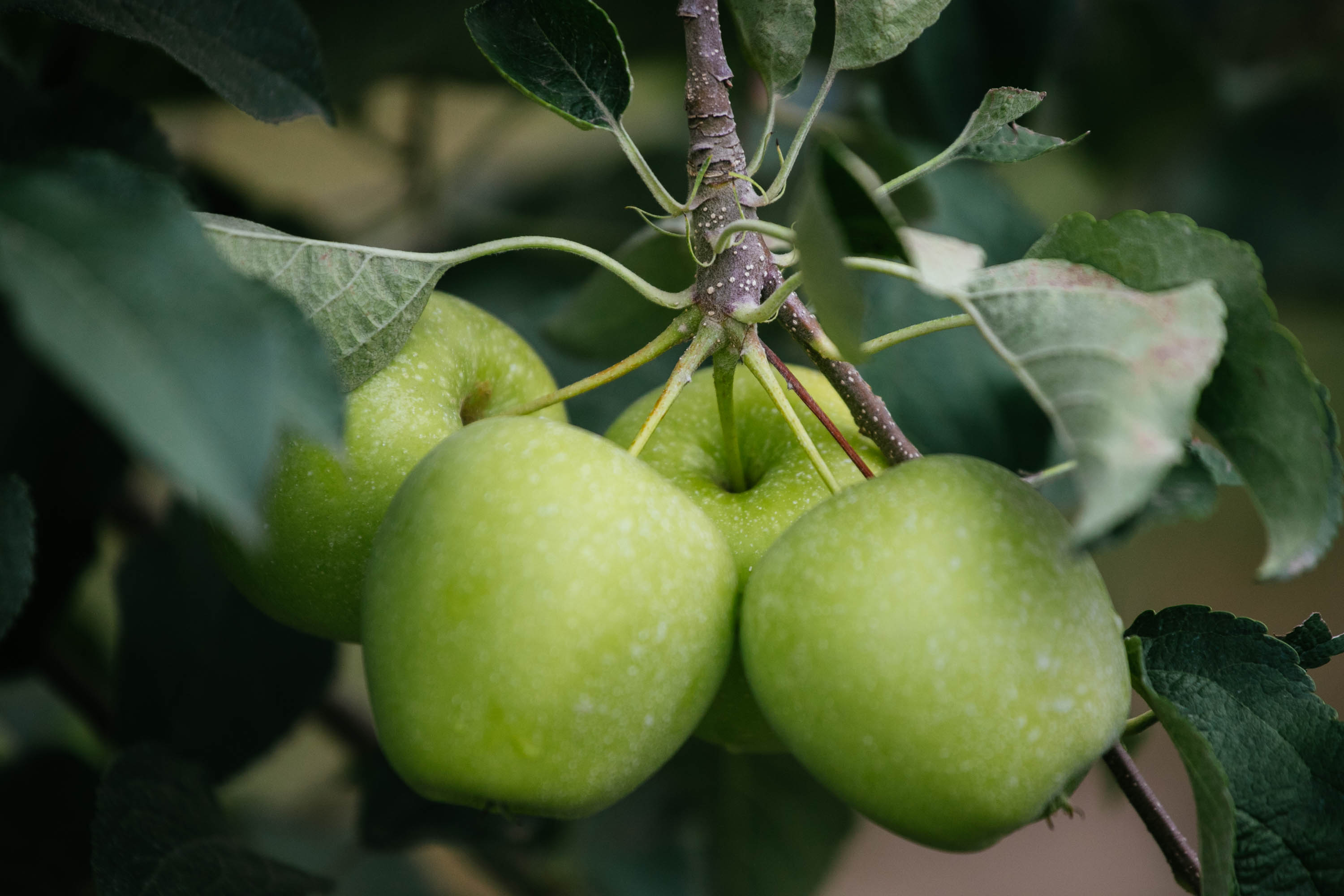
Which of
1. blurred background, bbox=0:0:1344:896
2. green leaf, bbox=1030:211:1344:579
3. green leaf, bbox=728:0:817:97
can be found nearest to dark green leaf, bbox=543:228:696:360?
blurred background, bbox=0:0:1344:896

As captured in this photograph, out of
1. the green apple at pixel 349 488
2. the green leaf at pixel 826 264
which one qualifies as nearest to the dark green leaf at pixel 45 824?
the green apple at pixel 349 488

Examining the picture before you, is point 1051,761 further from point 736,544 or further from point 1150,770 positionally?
point 1150,770

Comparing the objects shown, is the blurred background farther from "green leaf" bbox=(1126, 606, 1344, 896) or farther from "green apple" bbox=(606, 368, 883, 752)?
"green leaf" bbox=(1126, 606, 1344, 896)

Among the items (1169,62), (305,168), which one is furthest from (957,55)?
(305,168)

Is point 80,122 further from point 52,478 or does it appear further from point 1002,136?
point 1002,136

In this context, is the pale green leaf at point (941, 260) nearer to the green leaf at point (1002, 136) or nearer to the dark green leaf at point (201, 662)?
the green leaf at point (1002, 136)

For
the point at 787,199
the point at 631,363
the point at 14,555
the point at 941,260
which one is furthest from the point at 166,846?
the point at 787,199
